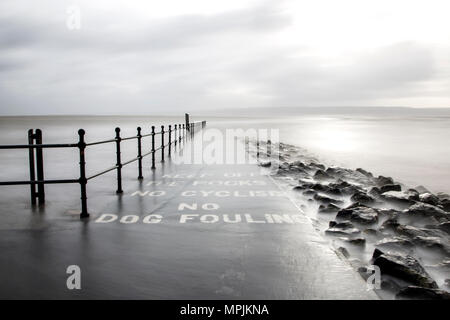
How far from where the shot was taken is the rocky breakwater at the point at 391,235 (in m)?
3.72

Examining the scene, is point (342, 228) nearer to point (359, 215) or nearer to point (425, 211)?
point (359, 215)

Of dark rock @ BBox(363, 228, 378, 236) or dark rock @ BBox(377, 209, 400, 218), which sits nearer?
dark rock @ BBox(363, 228, 378, 236)

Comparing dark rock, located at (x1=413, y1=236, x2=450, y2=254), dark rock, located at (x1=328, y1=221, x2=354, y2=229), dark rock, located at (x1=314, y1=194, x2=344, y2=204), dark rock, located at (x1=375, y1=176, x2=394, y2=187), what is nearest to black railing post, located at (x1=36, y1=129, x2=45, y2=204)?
dark rock, located at (x1=328, y1=221, x2=354, y2=229)

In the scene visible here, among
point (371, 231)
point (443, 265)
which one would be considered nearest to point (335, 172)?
point (371, 231)

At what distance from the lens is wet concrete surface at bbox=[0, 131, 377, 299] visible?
11.0 ft

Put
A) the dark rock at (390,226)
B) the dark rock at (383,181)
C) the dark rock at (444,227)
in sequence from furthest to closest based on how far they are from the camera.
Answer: the dark rock at (383,181) → the dark rock at (444,227) → the dark rock at (390,226)

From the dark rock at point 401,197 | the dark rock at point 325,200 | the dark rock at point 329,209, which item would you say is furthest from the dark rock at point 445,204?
the dark rock at point 329,209

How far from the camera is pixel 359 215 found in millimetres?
6273

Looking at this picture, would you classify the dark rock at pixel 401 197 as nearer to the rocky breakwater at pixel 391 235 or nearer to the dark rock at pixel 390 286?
the rocky breakwater at pixel 391 235

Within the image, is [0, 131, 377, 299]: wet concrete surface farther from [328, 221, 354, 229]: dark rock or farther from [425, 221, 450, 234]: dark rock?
[425, 221, 450, 234]: dark rock

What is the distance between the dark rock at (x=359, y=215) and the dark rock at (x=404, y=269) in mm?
2086
